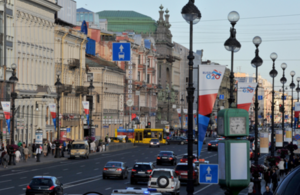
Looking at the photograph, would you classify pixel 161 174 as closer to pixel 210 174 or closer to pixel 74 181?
pixel 74 181

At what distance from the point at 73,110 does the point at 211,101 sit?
6740 cm

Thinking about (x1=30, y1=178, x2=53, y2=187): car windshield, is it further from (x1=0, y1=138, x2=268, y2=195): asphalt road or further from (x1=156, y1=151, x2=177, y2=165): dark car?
(x1=156, y1=151, x2=177, y2=165): dark car

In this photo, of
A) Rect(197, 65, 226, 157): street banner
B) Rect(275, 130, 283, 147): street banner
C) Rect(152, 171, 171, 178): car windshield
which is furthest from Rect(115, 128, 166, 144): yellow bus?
Rect(197, 65, 226, 157): street banner

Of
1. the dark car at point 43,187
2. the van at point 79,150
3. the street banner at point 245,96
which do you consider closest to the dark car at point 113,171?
the dark car at point 43,187

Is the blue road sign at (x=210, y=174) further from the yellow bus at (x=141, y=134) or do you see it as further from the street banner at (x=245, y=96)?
the yellow bus at (x=141, y=134)

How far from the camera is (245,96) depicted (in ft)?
87.1

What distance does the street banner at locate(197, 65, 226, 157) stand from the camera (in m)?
19.5

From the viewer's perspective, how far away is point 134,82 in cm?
12431

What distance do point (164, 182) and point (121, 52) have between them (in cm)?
4590

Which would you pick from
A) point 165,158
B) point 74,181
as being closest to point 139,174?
point 74,181

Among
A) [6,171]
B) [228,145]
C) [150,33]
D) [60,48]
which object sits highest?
[150,33]

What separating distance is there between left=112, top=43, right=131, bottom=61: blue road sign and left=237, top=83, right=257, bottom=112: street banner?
151 ft

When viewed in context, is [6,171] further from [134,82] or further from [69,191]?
[134,82]

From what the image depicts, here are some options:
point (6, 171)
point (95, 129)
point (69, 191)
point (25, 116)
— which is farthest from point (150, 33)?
point (69, 191)
